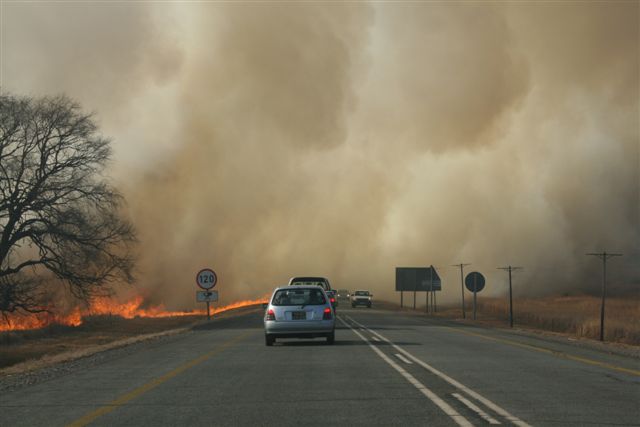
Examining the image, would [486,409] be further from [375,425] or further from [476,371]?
[476,371]

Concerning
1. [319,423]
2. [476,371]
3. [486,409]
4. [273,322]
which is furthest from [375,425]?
[273,322]

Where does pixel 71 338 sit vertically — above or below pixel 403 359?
below

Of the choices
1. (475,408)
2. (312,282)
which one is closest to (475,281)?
(312,282)

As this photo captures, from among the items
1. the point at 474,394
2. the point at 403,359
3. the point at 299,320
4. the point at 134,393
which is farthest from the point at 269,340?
the point at 474,394

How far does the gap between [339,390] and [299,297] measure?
11.8 meters

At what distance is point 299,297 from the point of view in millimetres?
24562

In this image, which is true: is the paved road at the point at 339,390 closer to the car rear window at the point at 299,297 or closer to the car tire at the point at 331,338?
the car tire at the point at 331,338

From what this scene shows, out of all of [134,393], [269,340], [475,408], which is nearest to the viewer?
[475,408]

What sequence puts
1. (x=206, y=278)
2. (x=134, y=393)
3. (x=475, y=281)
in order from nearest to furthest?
1. (x=134, y=393)
2. (x=206, y=278)
3. (x=475, y=281)

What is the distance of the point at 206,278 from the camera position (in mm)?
41188

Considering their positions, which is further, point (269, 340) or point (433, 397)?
point (269, 340)

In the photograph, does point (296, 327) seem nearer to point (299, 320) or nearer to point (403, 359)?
point (299, 320)

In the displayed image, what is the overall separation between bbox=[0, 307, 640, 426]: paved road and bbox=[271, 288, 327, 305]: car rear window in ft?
7.49

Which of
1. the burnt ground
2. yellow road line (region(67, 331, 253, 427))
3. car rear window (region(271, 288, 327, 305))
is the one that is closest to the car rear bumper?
car rear window (region(271, 288, 327, 305))
